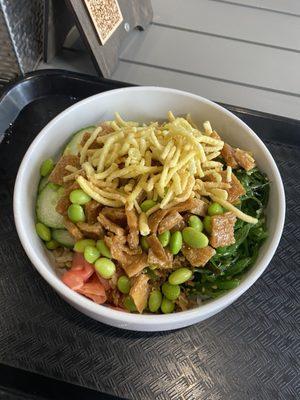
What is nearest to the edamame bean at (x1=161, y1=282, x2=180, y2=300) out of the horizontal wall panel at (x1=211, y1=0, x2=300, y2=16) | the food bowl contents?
the food bowl contents

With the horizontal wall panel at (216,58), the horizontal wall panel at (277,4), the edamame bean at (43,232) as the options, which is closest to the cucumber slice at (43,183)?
the edamame bean at (43,232)

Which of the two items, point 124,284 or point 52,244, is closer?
point 124,284

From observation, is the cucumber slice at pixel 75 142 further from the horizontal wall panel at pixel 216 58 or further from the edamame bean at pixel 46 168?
the horizontal wall panel at pixel 216 58

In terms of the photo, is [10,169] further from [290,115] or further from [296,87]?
[296,87]

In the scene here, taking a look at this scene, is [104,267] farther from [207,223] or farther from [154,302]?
[207,223]

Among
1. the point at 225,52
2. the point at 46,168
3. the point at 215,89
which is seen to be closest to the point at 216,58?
the point at 225,52
